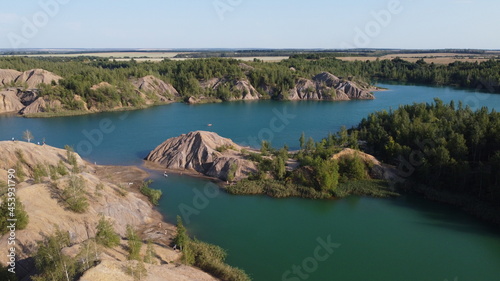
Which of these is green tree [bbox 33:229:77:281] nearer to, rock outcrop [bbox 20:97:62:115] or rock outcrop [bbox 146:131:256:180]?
rock outcrop [bbox 146:131:256:180]

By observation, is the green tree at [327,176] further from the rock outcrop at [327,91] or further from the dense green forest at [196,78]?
the rock outcrop at [327,91]

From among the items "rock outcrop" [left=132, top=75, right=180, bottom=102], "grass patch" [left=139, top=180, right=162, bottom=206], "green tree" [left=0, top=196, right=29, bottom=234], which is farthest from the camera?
"rock outcrop" [left=132, top=75, right=180, bottom=102]

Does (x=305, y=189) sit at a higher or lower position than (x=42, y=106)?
lower

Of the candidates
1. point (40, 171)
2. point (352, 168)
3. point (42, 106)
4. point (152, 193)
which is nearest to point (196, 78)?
point (42, 106)

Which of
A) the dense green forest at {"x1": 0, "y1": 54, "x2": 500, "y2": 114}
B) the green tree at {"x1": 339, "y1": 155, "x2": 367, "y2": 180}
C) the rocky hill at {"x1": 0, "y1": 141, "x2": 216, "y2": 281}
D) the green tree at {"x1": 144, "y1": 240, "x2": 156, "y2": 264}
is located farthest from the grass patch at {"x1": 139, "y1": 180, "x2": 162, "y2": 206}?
the dense green forest at {"x1": 0, "y1": 54, "x2": 500, "y2": 114}

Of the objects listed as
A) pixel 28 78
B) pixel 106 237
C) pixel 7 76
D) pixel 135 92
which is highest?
pixel 7 76

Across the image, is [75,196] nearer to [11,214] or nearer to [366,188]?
[11,214]
